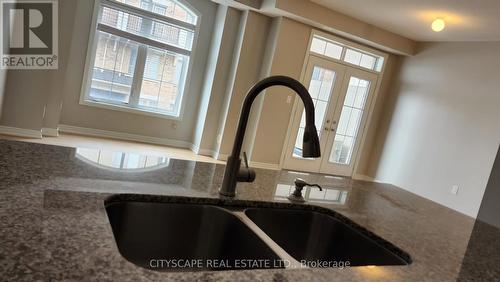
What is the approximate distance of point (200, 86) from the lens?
6523 mm

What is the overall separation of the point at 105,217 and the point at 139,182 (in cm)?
29

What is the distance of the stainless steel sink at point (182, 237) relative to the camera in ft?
3.02

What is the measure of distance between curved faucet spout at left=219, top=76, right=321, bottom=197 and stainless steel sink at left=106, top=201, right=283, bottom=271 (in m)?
0.10

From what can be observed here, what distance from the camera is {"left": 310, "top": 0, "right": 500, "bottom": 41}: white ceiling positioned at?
430 centimetres

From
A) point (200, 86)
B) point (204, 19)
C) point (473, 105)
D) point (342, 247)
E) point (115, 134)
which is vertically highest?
point (204, 19)

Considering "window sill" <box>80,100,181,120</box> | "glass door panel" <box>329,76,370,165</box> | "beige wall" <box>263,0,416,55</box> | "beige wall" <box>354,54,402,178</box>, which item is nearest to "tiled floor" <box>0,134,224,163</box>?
"window sill" <box>80,100,181,120</box>

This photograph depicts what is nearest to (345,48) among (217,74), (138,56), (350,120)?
(350,120)

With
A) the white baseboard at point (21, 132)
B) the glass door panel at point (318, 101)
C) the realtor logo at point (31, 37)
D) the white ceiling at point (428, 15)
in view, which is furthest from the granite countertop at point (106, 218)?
the glass door panel at point (318, 101)

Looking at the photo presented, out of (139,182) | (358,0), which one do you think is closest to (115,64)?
(358,0)

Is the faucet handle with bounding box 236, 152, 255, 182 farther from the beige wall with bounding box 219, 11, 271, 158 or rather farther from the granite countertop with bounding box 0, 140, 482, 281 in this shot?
the beige wall with bounding box 219, 11, 271, 158

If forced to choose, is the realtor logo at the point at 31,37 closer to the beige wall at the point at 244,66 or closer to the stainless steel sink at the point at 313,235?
the beige wall at the point at 244,66

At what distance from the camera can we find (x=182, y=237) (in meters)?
1.00

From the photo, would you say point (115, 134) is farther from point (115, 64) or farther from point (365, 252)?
point (365, 252)

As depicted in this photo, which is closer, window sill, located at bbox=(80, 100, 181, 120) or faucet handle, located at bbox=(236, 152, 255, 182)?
faucet handle, located at bbox=(236, 152, 255, 182)
